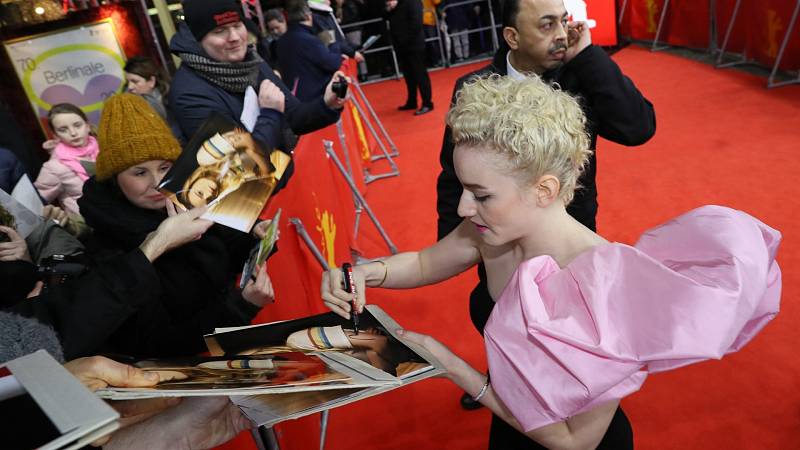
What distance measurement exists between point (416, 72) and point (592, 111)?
246 inches

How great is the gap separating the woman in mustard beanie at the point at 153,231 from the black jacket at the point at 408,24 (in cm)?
656

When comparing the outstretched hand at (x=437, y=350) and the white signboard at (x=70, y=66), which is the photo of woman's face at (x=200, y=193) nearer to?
the outstretched hand at (x=437, y=350)

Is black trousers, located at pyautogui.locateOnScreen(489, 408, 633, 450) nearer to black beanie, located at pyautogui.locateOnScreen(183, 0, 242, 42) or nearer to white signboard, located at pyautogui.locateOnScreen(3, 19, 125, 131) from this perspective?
black beanie, located at pyautogui.locateOnScreen(183, 0, 242, 42)

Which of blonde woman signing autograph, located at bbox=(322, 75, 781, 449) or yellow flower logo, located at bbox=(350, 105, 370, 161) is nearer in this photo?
blonde woman signing autograph, located at bbox=(322, 75, 781, 449)

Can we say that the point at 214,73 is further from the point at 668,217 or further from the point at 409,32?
→ the point at 409,32

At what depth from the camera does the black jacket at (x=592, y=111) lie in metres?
2.06

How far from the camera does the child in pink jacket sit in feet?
12.2

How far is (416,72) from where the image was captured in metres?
8.13

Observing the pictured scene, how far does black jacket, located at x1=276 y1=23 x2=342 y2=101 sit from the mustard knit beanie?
359 centimetres

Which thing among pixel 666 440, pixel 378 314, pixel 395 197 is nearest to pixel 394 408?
pixel 666 440

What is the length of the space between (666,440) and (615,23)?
910 centimetres

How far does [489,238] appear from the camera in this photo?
1.45m

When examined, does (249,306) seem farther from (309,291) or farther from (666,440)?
(666,440)

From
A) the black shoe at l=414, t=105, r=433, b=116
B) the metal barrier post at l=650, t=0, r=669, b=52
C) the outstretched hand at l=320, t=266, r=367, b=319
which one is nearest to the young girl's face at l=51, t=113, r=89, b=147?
the outstretched hand at l=320, t=266, r=367, b=319
